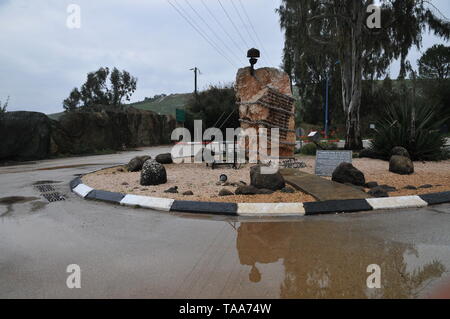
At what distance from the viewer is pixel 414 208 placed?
16.0 feet

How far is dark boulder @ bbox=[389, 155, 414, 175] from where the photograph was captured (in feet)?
25.0

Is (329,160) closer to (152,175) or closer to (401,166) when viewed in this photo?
(401,166)

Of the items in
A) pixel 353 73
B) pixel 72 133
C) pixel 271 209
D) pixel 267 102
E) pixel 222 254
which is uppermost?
pixel 353 73

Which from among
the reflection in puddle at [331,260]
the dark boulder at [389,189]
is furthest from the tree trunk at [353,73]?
the reflection in puddle at [331,260]

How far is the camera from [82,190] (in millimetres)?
6621

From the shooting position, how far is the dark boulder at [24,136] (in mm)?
15867

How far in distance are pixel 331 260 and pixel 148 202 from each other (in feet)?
10.7

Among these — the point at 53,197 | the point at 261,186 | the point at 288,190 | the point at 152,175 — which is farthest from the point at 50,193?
the point at 288,190

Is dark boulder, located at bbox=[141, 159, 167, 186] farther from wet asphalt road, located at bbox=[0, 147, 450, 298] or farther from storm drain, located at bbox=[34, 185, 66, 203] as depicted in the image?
wet asphalt road, located at bbox=[0, 147, 450, 298]

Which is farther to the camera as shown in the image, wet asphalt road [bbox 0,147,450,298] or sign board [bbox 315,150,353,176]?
sign board [bbox 315,150,353,176]

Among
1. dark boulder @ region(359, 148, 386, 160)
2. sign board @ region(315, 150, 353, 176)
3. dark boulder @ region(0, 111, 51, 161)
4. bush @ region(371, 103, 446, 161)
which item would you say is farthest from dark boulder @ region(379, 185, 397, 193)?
dark boulder @ region(0, 111, 51, 161)

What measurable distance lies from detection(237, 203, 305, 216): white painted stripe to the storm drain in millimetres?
3531

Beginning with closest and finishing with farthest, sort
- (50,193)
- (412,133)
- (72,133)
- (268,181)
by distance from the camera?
(268,181) < (50,193) < (412,133) < (72,133)

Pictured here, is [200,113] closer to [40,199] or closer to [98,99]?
[98,99]
